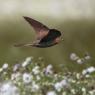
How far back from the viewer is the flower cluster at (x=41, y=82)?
3.04 metres

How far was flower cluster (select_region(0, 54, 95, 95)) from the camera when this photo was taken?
304 cm

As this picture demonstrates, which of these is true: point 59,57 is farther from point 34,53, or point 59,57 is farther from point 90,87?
point 90,87

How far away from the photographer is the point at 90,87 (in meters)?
3.24

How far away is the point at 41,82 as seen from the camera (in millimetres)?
3207

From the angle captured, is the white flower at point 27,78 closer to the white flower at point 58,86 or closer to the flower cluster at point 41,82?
the flower cluster at point 41,82

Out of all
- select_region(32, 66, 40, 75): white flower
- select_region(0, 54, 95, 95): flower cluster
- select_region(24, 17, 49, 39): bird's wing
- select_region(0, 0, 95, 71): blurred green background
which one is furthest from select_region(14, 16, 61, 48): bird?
select_region(0, 0, 95, 71): blurred green background

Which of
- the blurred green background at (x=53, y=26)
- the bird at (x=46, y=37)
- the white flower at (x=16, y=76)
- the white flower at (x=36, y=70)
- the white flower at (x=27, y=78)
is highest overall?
the bird at (x=46, y=37)

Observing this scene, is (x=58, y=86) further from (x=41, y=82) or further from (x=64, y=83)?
(x=41, y=82)

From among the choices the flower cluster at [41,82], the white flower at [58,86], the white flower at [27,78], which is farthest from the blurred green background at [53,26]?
the white flower at [58,86]

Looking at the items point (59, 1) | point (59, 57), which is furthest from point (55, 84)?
point (59, 1)

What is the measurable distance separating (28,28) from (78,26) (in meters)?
0.44

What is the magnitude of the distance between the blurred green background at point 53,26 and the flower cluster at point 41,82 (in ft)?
3.60

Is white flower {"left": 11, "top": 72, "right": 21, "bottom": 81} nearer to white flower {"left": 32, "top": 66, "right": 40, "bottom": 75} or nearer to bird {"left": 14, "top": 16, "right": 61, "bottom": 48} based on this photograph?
white flower {"left": 32, "top": 66, "right": 40, "bottom": 75}

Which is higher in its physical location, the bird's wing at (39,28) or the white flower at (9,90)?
the bird's wing at (39,28)
